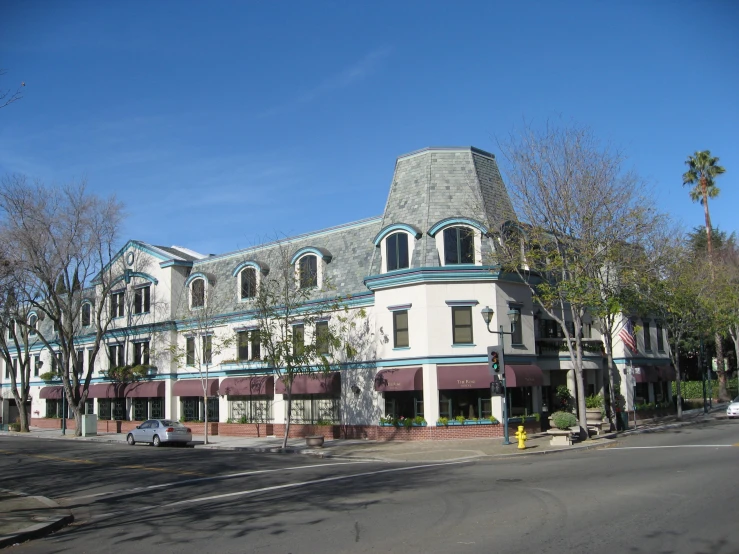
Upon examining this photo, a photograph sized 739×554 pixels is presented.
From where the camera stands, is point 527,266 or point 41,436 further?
point 41,436

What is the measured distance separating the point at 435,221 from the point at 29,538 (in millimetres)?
22592

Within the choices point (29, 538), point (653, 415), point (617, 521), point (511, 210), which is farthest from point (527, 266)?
point (29, 538)

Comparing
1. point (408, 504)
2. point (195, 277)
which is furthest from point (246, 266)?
point (408, 504)

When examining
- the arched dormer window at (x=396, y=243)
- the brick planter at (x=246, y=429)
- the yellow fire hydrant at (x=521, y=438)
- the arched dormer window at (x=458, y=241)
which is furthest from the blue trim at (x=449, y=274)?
the brick planter at (x=246, y=429)

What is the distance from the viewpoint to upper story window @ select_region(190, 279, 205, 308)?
4028 cm

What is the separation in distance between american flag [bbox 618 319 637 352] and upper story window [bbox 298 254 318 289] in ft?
55.7

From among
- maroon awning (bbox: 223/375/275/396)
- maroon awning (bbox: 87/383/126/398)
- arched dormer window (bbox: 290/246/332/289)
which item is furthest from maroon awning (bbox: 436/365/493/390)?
maroon awning (bbox: 87/383/126/398)

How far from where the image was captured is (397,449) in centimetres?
2792

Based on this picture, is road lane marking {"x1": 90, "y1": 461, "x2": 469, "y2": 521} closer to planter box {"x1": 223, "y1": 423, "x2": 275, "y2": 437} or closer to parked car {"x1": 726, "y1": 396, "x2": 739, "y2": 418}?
planter box {"x1": 223, "y1": 423, "x2": 275, "y2": 437}

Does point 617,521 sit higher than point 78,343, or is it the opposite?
point 78,343

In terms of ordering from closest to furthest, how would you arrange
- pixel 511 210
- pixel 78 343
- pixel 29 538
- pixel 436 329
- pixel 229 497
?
pixel 29 538 < pixel 229 497 < pixel 436 329 < pixel 511 210 < pixel 78 343

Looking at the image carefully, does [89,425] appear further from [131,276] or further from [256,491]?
[256,491]

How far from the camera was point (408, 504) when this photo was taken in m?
13.8

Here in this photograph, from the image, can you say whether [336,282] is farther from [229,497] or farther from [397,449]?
[229,497]
